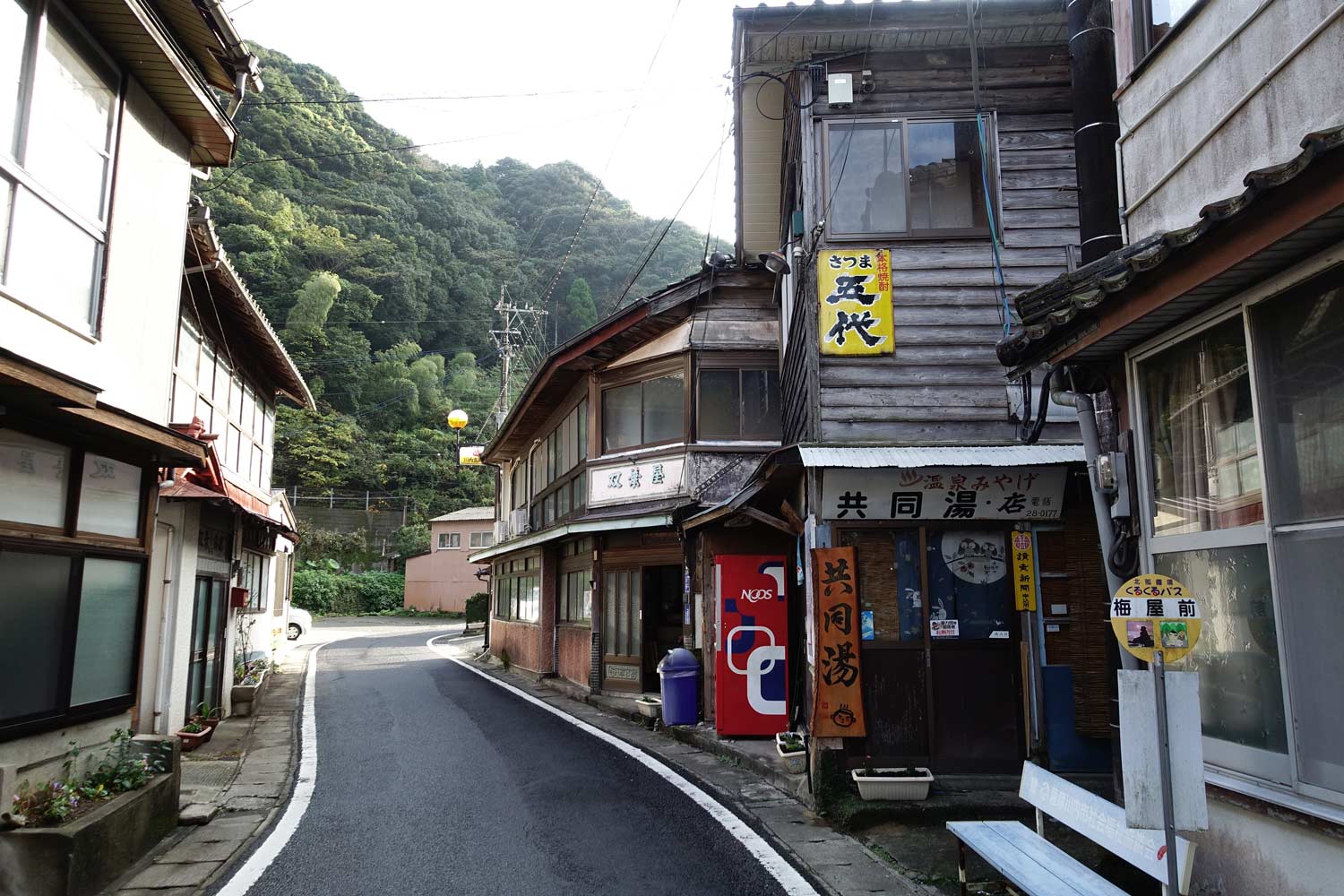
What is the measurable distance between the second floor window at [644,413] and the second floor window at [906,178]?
5841mm

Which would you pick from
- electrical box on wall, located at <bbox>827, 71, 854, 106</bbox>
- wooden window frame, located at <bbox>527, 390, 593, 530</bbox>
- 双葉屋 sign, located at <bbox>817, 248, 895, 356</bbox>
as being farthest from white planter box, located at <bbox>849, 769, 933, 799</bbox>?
wooden window frame, located at <bbox>527, 390, 593, 530</bbox>

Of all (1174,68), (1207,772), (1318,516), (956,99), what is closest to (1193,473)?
(1318,516)

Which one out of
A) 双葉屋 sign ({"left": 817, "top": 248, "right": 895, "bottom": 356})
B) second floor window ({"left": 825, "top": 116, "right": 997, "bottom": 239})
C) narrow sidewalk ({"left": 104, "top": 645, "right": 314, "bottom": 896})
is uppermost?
second floor window ({"left": 825, "top": 116, "right": 997, "bottom": 239})

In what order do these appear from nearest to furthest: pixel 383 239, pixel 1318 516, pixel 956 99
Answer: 1. pixel 1318 516
2. pixel 956 99
3. pixel 383 239

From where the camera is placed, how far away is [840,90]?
10.4m

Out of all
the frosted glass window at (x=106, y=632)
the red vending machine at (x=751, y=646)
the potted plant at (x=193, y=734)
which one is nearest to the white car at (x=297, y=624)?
the potted plant at (x=193, y=734)

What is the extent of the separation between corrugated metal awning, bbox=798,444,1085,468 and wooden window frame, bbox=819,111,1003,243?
260 cm

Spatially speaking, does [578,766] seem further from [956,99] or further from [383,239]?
[383,239]

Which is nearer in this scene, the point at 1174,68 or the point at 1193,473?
the point at 1193,473

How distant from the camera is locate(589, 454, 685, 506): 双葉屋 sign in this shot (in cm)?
1534

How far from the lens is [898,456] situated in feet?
A: 28.9

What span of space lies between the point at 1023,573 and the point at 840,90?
5.85m

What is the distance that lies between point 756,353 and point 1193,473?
10.4 m

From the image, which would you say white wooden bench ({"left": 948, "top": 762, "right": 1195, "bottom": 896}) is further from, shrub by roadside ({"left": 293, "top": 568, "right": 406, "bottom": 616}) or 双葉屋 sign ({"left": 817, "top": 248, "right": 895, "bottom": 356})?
shrub by roadside ({"left": 293, "top": 568, "right": 406, "bottom": 616})
